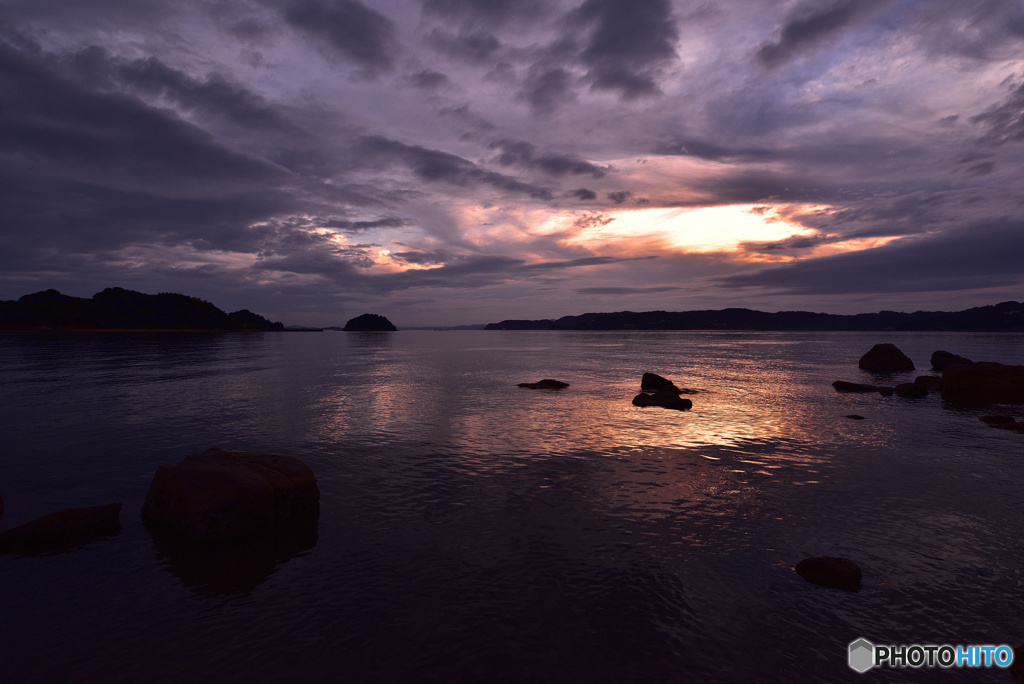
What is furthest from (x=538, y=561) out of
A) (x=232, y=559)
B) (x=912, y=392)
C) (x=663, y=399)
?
(x=912, y=392)

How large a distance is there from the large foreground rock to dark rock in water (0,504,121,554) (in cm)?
80

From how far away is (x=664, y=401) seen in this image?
32562 millimetres

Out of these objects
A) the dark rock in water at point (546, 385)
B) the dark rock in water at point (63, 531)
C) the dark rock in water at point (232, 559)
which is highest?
the dark rock in water at point (63, 531)

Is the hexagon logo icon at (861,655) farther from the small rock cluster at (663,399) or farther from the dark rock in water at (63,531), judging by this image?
the small rock cluster at (663,399)

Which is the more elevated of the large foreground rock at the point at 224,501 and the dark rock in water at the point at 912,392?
the large foreground rock at the point at 224,501

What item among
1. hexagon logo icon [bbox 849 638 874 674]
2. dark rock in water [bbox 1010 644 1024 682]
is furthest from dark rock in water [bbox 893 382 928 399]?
hexagon logo icon [bbox 849 638 874 674]

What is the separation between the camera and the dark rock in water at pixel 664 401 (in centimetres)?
3173

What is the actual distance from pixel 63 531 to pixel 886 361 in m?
80.6

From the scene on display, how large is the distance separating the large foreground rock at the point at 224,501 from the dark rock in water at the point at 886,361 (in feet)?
242

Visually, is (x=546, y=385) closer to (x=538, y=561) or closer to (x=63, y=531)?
(x=538, y=561)

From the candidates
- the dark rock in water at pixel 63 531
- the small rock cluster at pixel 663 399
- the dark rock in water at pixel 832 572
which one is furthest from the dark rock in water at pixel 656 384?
the dark rock in water at pixel 63 531

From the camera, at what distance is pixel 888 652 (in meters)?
7.88

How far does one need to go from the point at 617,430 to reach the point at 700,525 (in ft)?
40.2

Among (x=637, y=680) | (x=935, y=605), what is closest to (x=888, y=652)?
(x=935, y=605)
